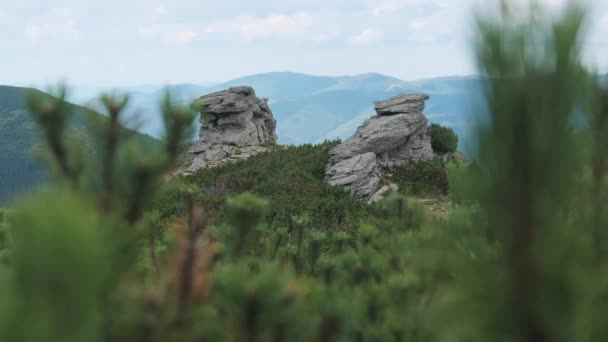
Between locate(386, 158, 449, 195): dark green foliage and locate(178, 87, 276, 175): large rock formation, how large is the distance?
35.0 ft

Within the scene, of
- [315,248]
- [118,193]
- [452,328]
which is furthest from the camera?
[315,248]

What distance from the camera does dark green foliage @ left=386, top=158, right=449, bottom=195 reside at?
778 inches

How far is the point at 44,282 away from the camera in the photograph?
0.86 m

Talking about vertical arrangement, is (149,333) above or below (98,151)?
below

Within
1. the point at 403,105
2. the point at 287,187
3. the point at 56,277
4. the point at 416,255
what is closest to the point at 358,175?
the point at 287,187

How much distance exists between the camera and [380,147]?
72.8 feet

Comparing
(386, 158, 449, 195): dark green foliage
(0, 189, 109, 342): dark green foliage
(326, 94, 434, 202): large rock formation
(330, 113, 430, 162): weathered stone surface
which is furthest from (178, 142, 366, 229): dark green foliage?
(0, 189, 109, 342): dark green foliage

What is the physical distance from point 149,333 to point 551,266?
891 millimetres

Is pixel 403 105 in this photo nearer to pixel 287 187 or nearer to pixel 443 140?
pixel 443 140

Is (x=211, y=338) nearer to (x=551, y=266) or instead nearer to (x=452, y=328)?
(x=452, y=328)

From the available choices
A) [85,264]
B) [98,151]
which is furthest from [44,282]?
[98,151]

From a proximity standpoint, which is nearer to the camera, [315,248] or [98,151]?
[98,151]

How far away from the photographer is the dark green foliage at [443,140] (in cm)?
2508

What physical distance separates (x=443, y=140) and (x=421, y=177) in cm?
531
